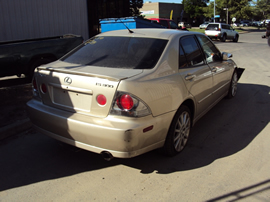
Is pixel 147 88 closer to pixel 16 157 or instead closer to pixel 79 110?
pixel 79 110

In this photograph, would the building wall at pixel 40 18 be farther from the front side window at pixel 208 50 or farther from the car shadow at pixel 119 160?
the front side window at pixel 208 50

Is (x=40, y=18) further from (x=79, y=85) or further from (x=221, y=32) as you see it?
(x=221, y=32)

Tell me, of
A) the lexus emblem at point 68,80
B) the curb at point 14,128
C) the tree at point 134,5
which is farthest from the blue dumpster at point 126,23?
the lexus emblem at point 68,80

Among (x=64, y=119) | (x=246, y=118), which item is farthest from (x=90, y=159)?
(x=246, y=118)

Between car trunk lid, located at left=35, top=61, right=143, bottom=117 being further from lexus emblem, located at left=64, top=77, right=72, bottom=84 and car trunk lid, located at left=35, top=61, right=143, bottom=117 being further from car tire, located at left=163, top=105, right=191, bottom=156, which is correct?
car tire, located at left=163, top=105, right=191, bottom=156

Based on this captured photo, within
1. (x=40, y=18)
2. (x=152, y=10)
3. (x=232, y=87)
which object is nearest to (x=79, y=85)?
(x=232, y=87)

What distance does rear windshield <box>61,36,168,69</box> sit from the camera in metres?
3.50

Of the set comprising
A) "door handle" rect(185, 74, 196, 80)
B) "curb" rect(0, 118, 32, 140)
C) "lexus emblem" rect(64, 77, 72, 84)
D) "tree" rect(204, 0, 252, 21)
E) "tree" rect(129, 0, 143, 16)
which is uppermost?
Result: "tree" rect(204, 0, 252, 21)

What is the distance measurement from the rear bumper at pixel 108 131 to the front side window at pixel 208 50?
1835 mm

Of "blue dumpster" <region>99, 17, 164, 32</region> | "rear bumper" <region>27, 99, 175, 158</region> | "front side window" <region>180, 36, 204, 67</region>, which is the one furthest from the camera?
"blue dumpster" <region>99, 17, 164, 32</region>

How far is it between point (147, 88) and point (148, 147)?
27.2 inches

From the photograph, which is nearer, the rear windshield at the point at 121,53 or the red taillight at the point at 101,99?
the red taillight at the point at 101,99

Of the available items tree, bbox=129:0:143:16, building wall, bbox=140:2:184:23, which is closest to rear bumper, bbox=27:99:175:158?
tree, bbox=129:0:143:16

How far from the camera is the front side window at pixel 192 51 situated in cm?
409
